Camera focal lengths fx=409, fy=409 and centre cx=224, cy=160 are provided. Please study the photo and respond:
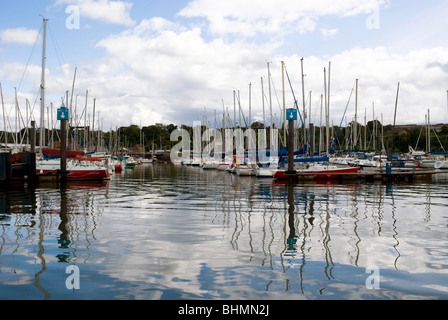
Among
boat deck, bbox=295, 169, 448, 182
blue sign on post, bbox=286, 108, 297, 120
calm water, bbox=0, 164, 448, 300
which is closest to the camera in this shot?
calm water, bbox=0, 164, 448, 300

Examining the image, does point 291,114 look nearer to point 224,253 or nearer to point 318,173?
point 318,173

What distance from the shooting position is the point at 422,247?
32.7 ft

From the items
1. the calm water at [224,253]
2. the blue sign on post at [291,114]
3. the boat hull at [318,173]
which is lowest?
the calm water at [224,253]

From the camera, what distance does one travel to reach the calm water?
6828 millimetres

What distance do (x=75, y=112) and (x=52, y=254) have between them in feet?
160

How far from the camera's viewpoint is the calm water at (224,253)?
22.4 feet

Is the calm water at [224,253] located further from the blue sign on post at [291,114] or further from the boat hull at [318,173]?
the boat hull at [318,173]

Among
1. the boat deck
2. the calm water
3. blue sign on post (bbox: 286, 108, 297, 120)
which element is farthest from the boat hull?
the calm water

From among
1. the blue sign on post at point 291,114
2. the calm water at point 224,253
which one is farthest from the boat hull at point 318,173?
the calm water at point 224,253

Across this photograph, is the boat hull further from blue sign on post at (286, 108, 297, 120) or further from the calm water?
the calm water

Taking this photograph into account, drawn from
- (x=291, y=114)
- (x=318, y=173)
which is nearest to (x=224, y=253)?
(x=291, y=114)

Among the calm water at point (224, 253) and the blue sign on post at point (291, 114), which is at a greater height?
the blue sign on post at point (291, 114)
